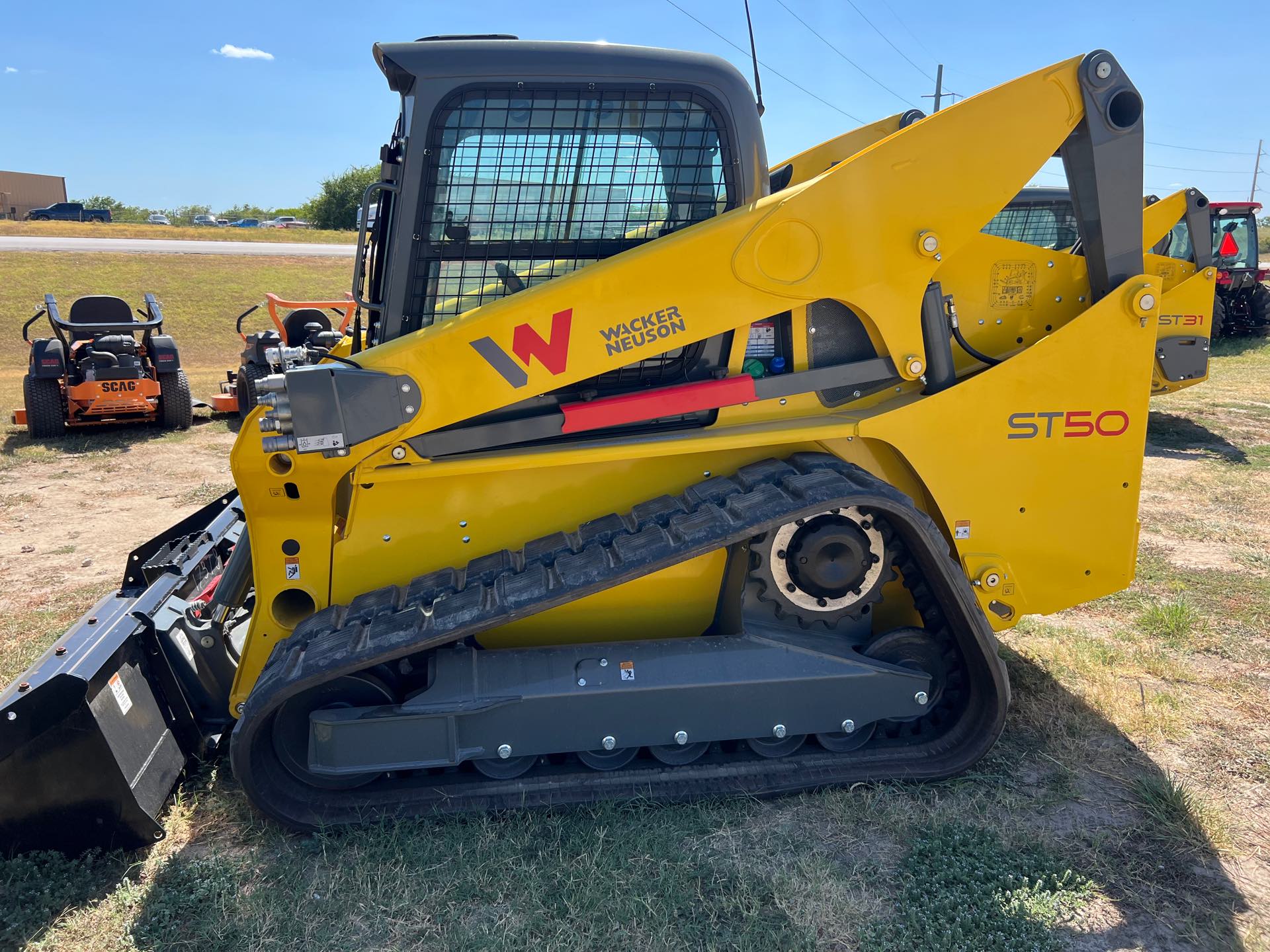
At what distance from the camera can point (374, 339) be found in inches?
145

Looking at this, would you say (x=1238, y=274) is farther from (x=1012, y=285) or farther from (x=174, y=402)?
(x=174, y=402)

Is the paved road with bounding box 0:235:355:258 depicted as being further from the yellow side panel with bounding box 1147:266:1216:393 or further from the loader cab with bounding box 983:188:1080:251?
the yellow side panel with bounding box 1147:266:1216:393

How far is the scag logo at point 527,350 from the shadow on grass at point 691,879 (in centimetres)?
166

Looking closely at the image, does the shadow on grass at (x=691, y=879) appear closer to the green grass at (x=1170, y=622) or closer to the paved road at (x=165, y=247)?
the green grass at (x=1170, y=622)

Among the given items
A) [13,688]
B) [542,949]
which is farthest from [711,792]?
[13,688]

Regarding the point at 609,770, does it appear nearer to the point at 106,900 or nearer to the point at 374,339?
the point at 106,900

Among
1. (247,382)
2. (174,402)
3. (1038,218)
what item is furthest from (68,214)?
(1038,218)

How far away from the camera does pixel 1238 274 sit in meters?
16.8

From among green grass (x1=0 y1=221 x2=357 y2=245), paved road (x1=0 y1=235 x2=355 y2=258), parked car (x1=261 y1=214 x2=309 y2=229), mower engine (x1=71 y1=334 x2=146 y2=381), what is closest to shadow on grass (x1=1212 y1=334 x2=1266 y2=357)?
mower engine (x1=71 y1=334 x2=146 y2=381)

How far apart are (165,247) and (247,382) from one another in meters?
22.9

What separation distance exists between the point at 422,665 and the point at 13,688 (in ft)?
4.50

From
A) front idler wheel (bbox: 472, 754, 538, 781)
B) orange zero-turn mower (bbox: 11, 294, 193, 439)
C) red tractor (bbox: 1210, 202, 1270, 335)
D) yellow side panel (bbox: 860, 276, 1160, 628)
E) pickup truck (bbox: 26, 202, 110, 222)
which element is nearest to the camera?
front idler wheel (bbox: 472, 754, 538, 781)

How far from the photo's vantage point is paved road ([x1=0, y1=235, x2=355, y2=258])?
2733cm

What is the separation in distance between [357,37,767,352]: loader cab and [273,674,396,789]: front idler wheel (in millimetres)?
1337
